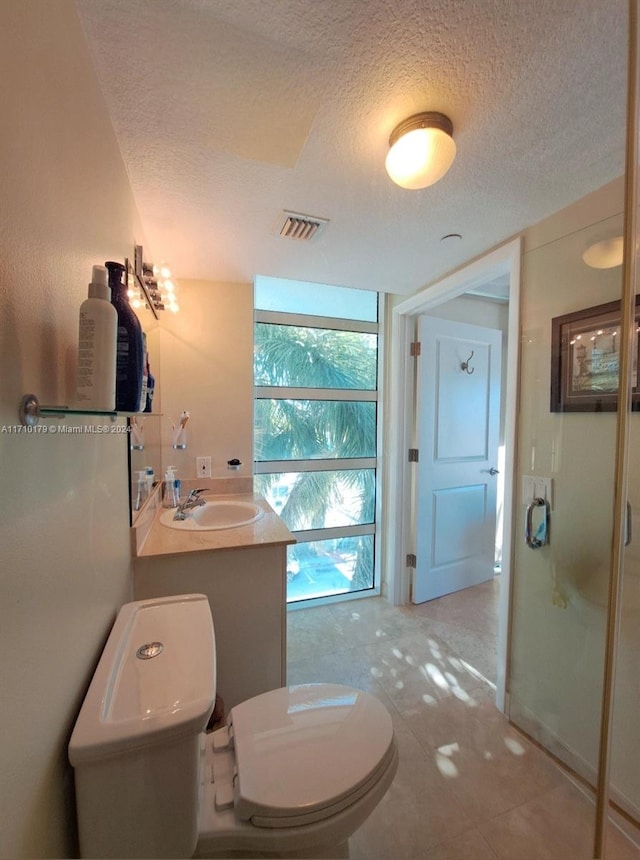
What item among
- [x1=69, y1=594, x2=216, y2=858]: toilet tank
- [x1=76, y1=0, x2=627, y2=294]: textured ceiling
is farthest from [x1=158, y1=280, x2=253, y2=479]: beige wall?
[x1=69, y1=594, x2=216, y2=858]: toilet tank

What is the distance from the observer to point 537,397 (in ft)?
4.73

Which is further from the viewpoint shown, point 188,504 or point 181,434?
point 181,434

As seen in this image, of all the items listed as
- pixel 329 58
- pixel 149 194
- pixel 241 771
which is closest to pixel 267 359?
pixel 149 194

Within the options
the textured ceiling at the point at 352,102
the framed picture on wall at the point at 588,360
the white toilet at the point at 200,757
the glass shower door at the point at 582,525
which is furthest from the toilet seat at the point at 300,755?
the textured ceiling at the point at 352,102

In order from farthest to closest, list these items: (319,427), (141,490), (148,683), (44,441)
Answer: (319,427) < (141,490) < (148,683) < (44,441)

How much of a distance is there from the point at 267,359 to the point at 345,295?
0.77 meters

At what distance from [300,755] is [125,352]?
1.06 meters

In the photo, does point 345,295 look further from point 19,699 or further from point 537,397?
point 19,699

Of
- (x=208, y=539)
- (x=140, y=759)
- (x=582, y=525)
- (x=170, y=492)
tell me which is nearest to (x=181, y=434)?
(x=170, y=492)

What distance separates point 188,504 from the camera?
1784mm

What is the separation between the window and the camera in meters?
2.30

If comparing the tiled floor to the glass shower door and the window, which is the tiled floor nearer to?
the glass shower door

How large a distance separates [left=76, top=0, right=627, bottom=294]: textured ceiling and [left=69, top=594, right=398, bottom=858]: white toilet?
55.9 inches

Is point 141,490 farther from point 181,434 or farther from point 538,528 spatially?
point 538,528
